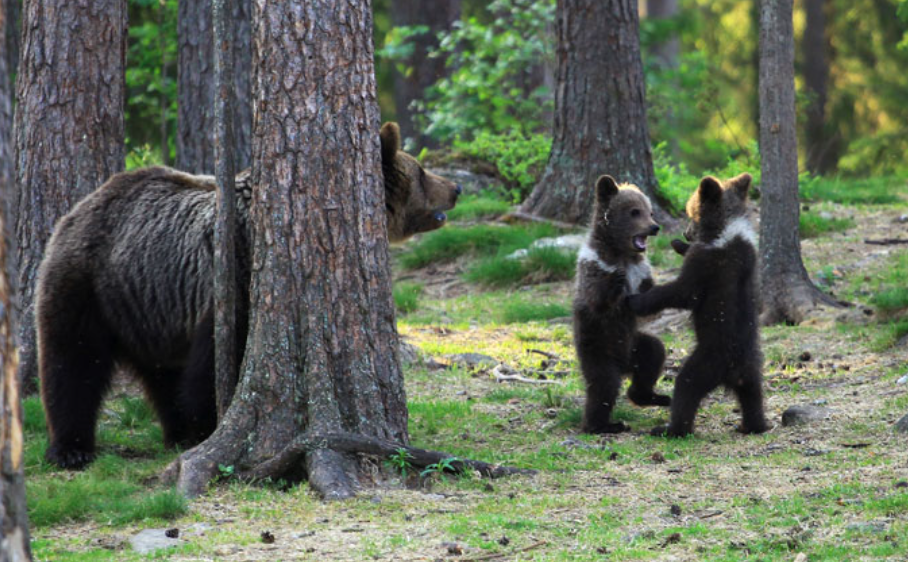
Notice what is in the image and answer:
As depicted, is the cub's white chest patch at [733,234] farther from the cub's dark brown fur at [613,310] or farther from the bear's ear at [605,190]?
the bear's ear at [605,190]

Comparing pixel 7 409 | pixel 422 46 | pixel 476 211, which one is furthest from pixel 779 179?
pixel 422 46

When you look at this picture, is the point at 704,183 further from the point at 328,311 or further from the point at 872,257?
the point at 872,257

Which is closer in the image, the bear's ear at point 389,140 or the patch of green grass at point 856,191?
the bear's ear at point 389,140

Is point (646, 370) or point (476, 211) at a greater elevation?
point (476, 211)

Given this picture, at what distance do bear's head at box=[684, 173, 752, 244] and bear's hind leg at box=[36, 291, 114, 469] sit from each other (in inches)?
151

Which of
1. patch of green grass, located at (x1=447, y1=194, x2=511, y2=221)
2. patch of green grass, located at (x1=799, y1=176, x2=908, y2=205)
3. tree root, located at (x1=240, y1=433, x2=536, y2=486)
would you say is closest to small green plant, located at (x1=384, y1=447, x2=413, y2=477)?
tree root, located at (x1=240, y1=433, x2=536, y2=486)

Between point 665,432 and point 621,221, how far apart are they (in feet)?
4.75

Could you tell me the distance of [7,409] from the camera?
11.3 ft

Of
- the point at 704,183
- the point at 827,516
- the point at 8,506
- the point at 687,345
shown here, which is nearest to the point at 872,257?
the point at 687,345

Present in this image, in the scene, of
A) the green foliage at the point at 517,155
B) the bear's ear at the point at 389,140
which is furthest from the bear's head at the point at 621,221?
the green foliage at the point at 517,155

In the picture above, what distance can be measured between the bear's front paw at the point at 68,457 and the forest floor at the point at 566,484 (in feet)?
0.35

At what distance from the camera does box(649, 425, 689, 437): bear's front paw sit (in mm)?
6645

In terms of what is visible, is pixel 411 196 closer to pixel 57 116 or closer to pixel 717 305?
pixel 717 305

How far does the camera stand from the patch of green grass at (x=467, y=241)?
12766 millimetres
